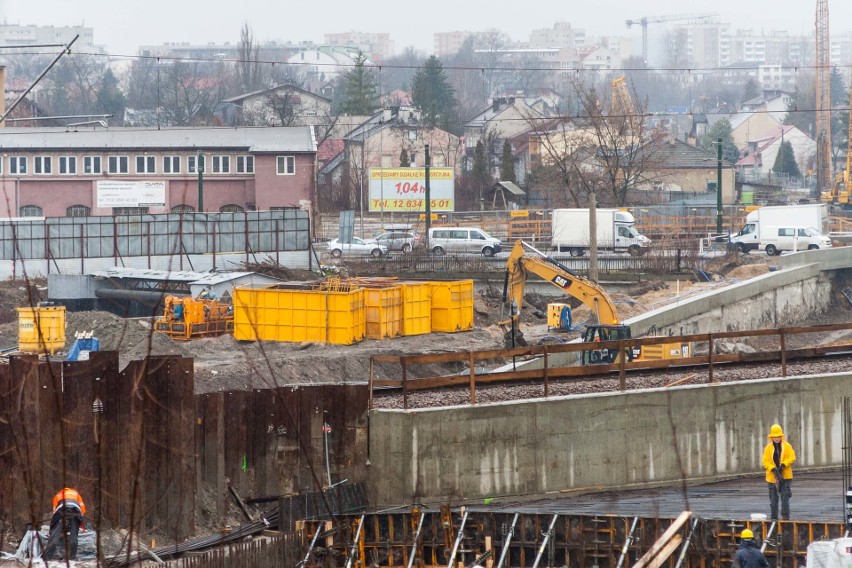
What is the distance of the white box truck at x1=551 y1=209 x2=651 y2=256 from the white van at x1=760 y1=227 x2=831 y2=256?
4923 mm

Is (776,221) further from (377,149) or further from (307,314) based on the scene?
(377,149)

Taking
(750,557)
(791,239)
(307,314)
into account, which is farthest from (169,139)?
(750,557)

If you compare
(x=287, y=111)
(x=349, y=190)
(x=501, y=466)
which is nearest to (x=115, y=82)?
(x=287, y=111)

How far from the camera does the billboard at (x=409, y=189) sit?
7062cm

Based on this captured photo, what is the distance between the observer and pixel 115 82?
156000 mm

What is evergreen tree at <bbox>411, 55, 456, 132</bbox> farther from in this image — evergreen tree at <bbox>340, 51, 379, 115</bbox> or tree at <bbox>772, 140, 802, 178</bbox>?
tree at <bbox>772, 140, 802, 178</bbox>

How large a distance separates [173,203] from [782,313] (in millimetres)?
34823

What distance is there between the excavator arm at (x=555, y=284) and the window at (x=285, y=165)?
3365 cm

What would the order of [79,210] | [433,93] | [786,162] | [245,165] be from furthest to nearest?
[786,162], [433,93], [245,165], [79,210]

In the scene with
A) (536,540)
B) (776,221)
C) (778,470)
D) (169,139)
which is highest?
(169,139)

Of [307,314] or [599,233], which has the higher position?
[599,233]

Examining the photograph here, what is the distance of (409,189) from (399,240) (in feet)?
48.0

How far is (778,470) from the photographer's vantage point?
1597 cm

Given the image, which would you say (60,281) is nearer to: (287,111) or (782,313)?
(782,313)
